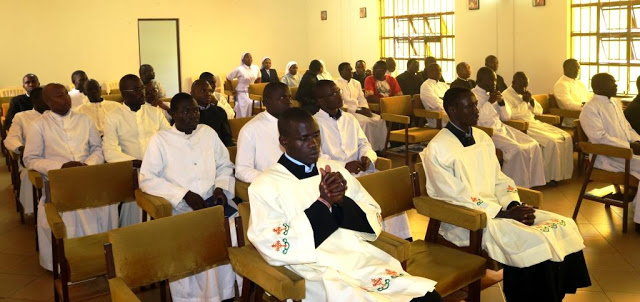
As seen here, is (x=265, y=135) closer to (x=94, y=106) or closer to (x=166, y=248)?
(x=166, y=248)

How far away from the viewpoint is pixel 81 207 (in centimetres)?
448

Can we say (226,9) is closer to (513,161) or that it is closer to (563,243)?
(513,161)

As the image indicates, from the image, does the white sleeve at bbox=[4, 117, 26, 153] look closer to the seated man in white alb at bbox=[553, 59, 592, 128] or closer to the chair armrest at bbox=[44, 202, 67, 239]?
the chair armrest at bbox=[44, 202, 67, 239]

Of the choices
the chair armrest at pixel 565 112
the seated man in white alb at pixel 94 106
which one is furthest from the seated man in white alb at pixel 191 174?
the chair armrest at pixel 565 112

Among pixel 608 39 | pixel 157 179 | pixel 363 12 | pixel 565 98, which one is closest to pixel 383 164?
pixel 157 179

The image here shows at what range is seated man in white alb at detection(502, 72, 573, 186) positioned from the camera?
7.78 metres

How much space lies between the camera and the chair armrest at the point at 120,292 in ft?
8.98

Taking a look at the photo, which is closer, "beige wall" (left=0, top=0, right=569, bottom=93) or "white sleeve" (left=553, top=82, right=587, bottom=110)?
"white sleeve" (left=553, top=82, right=587, bottom=110)

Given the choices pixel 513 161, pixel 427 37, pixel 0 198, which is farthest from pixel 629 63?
pixel 0 198

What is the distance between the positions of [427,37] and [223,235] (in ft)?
34.1

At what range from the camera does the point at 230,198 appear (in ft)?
15.6

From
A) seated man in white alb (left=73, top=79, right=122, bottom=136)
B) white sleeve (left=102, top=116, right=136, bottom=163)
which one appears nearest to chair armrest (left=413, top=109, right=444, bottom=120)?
A: seated man in white alb (left=73, top=79, right=122, bottom=136)

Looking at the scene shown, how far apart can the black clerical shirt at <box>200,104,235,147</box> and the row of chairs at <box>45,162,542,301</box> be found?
156 cm

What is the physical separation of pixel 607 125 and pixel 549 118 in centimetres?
202
